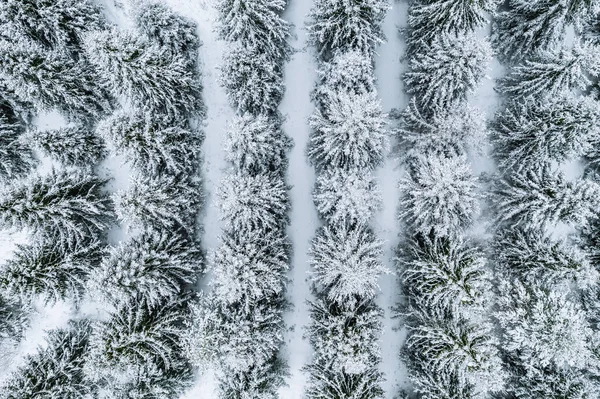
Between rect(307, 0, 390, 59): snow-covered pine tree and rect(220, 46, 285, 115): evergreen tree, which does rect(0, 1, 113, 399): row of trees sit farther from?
rect(307, 0, 390, 59): snow-covered pine tree

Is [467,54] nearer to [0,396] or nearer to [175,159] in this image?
[175,159]

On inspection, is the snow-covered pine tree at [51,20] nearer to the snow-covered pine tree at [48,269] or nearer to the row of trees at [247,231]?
the row of trees at [247,231]

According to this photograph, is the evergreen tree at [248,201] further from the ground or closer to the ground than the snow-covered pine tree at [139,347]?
further from the ground

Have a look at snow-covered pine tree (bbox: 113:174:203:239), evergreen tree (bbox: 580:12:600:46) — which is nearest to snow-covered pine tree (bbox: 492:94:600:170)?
evergreen tree (bbox: 580:12:600:46)

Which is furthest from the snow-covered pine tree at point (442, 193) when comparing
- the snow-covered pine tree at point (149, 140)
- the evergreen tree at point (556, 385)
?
the snow-covered pine tree at point (149, 140)

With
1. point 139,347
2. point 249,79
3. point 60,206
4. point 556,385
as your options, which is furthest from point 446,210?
point 60,206

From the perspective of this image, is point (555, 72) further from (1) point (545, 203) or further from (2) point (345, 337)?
(2) point (345, 337)
